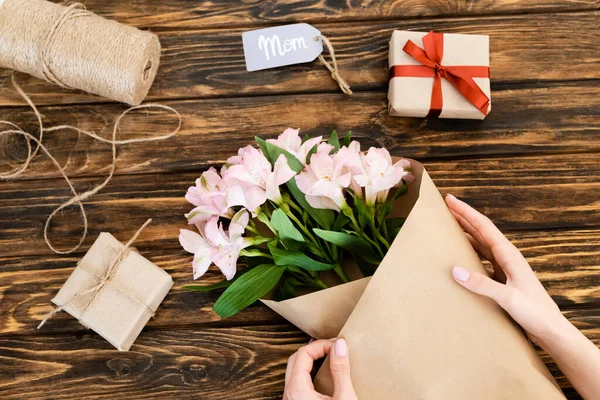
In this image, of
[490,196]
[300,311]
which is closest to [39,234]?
[300,311]

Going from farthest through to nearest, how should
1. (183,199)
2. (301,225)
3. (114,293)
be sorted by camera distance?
1. (183,199)
2. (114,293)
3. (301,225)

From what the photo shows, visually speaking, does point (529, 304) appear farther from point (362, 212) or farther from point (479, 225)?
point (362, 212)

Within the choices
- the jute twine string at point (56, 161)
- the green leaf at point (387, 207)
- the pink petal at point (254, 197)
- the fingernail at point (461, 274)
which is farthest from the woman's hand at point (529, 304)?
the jute twine string at point (56, 161)

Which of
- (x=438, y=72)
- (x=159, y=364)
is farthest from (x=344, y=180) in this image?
(x=159, y=364)

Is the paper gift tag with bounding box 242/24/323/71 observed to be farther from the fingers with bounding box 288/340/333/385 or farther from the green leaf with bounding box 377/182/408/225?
the fingers with bounding box 288/340/333/385

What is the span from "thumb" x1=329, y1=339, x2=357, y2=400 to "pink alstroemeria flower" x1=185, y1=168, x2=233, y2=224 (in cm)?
27

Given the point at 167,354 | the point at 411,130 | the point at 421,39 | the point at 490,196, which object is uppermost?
the point at 421,39

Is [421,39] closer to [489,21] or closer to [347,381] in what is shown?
[489,21]

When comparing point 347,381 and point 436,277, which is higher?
point 436,277

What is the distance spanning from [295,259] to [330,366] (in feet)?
0.56

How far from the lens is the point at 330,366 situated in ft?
2.37

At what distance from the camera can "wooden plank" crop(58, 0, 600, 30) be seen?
1.13 m

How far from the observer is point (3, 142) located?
1.09 metres

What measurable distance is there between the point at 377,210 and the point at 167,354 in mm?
519
